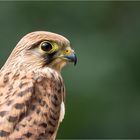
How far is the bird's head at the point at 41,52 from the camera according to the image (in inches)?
430

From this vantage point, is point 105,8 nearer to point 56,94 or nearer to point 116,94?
point 116,94

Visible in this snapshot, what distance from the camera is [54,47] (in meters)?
11.0

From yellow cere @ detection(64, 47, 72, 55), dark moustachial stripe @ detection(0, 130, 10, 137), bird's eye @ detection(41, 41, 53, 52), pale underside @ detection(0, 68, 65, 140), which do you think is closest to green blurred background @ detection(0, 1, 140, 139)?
yellow cere @ detection(64, 47, 72, 55)

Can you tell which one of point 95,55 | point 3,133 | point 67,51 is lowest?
point 95,55

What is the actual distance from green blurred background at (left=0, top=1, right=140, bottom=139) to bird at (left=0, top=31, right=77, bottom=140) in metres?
3.42

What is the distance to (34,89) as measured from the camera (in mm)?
10578

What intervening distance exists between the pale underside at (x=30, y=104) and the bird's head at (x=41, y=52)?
0.10m

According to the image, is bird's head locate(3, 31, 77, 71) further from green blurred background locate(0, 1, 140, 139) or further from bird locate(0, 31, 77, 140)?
green blurred background locate(0, 1, 140, 139)

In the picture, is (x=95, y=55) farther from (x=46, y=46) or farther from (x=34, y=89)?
(x=34, y=89)

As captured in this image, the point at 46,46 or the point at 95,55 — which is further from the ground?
the point at 46,46

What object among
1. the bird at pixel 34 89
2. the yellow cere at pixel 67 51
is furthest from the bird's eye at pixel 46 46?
the yellow cere at pixel 67 51

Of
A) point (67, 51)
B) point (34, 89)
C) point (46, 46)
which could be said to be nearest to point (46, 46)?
point (46, 46)

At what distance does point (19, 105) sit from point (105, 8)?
5.74 meters

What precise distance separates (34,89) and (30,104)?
22 cm
